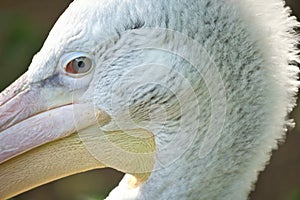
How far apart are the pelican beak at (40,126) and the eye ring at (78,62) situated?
0.07m

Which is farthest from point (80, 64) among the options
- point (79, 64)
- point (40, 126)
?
point (40, 126)

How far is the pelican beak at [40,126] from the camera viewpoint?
2574 millimetres

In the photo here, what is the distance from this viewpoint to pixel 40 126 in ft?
8.47

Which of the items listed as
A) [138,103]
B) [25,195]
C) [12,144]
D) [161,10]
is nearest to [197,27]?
[161,10]

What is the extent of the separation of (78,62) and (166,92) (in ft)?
0.91

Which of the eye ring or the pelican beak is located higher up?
the eye ring

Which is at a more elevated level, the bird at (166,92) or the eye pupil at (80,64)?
the eye pupil at (80,64)

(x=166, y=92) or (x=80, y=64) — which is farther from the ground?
(x=80, y=64)

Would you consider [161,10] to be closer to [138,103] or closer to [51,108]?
[138,103]

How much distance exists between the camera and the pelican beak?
257 centimetres

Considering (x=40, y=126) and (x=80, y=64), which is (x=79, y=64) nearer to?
(x=80, y=64)

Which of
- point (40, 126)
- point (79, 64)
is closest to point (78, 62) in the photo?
point (79, 64)

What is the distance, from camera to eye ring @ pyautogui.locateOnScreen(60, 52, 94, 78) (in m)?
2.53

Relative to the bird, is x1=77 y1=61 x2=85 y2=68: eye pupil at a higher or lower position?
higher
